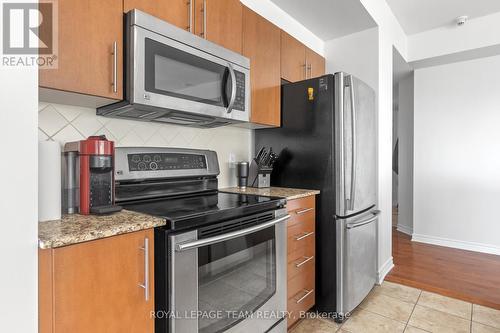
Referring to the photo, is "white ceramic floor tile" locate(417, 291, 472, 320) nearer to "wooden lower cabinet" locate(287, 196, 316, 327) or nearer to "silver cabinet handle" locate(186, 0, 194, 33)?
"wooden lower cabinet" locate(287, 196, 316, 327)

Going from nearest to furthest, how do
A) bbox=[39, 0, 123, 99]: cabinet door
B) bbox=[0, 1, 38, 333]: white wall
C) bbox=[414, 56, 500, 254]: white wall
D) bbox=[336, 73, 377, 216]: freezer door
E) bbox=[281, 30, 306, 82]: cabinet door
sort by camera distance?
1. bbox=[0, 1, 38, 333]: white wall
2. bbox=[39, 0, 123, 99]: cabinet door
3. bbox=[336, 73, 377, 216]: freezer door
4. bbox=[281, 30, 306, 82]: cabinet door
5. bbox=[414, 56, 500, 254]: white wall

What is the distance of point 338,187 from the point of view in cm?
199

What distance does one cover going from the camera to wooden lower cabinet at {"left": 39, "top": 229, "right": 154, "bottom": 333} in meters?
0.83

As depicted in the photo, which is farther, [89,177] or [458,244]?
[458,244]

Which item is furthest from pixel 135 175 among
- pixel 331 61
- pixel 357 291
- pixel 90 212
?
pixel 331 61

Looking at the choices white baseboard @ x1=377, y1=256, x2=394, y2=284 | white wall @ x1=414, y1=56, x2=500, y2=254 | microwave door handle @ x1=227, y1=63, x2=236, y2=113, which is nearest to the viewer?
microwave door handle @ x1=227, y1=63, x2=236, y2=113

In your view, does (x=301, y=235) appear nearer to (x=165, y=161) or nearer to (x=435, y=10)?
(x=165, y=161)

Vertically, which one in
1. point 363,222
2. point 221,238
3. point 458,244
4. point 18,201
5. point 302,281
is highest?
point 18,201

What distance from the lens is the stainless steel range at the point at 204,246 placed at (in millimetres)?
1091

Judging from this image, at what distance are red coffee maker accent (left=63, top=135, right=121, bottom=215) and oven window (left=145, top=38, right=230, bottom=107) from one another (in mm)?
356

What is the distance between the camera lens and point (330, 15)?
2494mm

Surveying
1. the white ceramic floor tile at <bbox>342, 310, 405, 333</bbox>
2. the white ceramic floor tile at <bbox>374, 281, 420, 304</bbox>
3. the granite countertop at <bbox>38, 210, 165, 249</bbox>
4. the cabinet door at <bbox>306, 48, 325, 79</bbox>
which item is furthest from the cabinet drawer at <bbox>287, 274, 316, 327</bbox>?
the cabinet door at <bbox>306, 48, 325, 79</bbox>

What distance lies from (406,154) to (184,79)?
3.82m

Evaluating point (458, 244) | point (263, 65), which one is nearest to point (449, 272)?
point (458, 244)
